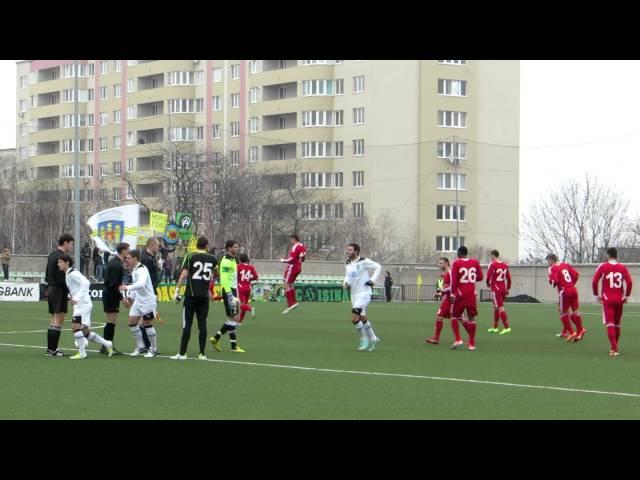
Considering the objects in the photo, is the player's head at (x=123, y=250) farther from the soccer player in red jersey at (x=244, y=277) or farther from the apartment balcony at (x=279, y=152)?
the apartment balcony at (x=279, y=152)

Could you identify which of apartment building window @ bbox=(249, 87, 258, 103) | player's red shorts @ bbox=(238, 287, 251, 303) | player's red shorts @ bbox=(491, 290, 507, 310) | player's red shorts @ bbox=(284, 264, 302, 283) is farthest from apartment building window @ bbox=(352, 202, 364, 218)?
player's red shorts @ bbox=(491, 290, 507, 310)

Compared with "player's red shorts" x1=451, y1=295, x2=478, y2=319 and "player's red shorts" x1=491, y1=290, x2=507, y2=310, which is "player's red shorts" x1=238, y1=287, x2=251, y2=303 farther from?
"player's red shorts" x1=451, y1=295, x2=478, y2=319

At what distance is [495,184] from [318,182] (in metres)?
16.3

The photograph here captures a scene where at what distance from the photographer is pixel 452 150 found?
3954 inches

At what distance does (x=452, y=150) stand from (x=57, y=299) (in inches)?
3259

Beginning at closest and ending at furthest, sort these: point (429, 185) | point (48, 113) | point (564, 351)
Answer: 1. point (564, 351)
2. point (429, 185)
3. point (48, 113)

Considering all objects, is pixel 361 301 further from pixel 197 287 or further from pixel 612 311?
pixel 612 311

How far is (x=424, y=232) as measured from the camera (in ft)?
327

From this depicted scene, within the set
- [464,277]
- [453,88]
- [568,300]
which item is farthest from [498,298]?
[453,88]
